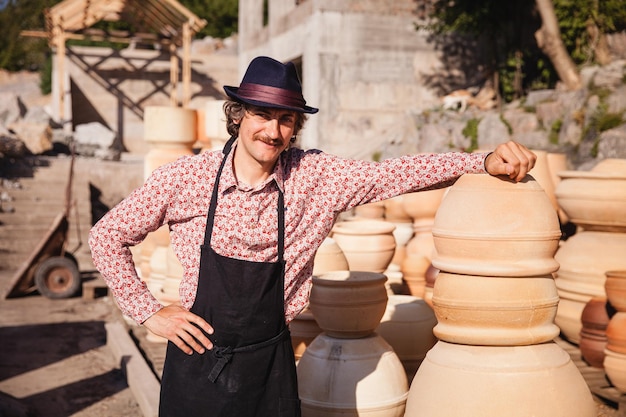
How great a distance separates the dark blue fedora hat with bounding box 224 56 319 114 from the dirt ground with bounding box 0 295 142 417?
9.38 ft

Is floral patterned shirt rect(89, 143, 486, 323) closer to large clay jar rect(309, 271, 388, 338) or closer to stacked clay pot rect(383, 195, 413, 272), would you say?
large clay jar rect(309, 271, 388, 338)

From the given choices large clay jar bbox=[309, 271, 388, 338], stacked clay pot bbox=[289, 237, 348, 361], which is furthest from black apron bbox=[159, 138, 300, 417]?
stacked clay pot bbox=[289, 237, 348, 361]

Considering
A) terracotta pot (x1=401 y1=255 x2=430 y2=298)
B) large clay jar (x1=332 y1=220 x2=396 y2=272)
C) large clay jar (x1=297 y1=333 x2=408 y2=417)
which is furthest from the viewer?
terracotta pot (x1=401 y1=255 x2=430 y2=298)

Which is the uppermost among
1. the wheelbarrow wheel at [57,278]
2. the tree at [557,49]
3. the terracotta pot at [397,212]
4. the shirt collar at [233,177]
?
the tree at [557,49]

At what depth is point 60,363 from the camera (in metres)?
6.14

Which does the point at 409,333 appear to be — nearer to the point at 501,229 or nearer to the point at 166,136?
the point at 501,229

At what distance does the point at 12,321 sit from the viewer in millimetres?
7773

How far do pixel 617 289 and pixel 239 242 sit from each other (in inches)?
104

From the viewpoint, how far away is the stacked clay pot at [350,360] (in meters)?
3.37

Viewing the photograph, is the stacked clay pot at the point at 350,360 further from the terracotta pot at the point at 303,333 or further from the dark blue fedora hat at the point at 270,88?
the dark blue fedora hat at the point at 270,88

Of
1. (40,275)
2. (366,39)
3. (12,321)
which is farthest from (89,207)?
(366,39)

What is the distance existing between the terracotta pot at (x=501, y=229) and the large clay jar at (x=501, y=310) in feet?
0.14

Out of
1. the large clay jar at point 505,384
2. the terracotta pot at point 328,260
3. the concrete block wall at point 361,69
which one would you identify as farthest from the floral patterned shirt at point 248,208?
the concrete block wall at point 361,69

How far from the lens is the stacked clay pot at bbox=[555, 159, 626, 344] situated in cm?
491
